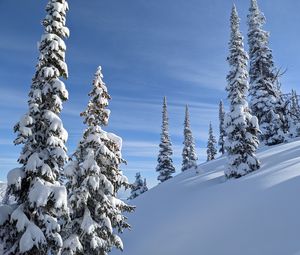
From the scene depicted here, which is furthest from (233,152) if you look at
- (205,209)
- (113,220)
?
(113,220)

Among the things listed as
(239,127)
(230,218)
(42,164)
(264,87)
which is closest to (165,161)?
(264,87)

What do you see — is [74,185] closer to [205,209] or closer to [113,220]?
[113,220]

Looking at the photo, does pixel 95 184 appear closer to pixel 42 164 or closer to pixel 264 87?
pixel 42 164

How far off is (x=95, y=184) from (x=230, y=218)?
796 cm

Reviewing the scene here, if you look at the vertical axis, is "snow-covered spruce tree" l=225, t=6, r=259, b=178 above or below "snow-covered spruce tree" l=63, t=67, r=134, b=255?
above

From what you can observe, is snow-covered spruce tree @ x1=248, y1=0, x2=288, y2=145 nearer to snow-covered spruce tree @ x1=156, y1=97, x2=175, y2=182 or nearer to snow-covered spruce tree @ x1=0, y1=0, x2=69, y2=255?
A: snow-covered spruce tree @ x1=156, y1=97, x2=175, y2=182

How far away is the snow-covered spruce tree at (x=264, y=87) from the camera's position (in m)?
39.8

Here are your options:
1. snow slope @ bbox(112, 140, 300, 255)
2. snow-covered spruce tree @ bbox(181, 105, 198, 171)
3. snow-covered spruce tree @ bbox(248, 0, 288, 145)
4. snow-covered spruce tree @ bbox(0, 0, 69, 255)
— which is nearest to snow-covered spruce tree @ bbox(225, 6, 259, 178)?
snow slope @ bbox(112, 140, 300, 255)

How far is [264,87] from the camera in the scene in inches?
1590

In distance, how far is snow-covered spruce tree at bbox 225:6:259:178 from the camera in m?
27.7

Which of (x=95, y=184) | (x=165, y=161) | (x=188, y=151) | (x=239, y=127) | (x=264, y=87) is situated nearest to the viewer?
(x=95, y=184)

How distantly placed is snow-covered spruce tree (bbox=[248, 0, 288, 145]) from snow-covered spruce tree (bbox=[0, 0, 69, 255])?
2970 cm

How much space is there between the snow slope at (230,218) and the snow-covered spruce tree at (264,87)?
403 inches

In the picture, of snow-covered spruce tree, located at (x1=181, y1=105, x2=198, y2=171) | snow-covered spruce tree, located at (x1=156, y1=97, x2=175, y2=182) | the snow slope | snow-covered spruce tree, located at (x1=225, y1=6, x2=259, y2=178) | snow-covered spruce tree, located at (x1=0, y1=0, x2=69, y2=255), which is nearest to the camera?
snow-covered spruce tree, located at (x1=0, y1=0, x2=69, y2=255)
